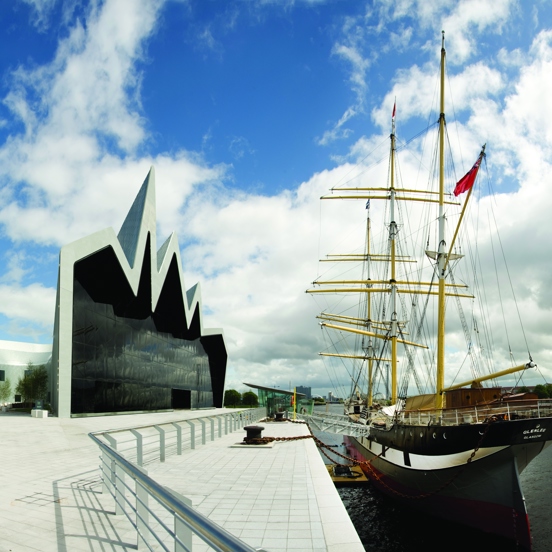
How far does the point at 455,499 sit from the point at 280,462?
28.1ft

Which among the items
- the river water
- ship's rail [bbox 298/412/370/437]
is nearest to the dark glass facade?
ship's rail [bbox 298/412/370/437]

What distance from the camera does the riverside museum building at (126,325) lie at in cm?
2608

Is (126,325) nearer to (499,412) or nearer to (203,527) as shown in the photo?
(499,412)

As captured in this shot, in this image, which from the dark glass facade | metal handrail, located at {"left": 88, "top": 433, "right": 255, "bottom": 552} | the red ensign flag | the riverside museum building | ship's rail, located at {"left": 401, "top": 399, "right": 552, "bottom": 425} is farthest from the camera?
the dark glass facade

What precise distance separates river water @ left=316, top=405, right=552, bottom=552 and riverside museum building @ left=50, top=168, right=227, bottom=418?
15.0m

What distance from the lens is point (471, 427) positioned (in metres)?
17.0

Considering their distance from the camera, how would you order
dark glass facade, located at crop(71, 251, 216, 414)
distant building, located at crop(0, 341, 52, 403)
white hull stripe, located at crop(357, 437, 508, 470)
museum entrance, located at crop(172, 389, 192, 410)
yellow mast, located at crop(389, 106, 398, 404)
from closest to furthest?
white hull stripe, located at crop(357, 437, 508, 470), dark glass facade, located at crop(71, 251, 216, 414), yellow mast, located at crop(389, 106, 398, 404), museum entrance, located at crop(172, 389, 192, 410), distant building, located at crop(0, 341, 52, 403)

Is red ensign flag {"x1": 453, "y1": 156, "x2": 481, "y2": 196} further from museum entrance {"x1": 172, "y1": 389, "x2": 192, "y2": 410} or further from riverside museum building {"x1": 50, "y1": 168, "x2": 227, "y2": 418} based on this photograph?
museum entrance {"x1": 172, "y1": 389, "x2": 192, "y2": 410}

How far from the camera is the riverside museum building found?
26078 millimetres

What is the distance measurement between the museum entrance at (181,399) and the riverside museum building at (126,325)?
0.09 m

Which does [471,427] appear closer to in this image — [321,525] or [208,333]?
[321,525]

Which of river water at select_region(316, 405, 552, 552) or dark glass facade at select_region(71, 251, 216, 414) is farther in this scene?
dark glass facade at select_region(71, 251, 216, 414)

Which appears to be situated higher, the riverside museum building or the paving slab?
the riverside museum building

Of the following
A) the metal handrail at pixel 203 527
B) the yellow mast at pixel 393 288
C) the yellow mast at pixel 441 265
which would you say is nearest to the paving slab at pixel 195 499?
the metal handrail at pixel 203 527
